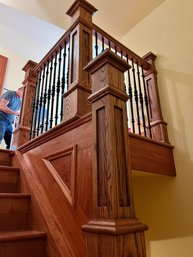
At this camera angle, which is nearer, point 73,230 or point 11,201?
point 73,230

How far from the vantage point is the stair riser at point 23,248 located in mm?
1027

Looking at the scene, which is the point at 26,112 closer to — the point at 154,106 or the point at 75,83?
the point at 75,83

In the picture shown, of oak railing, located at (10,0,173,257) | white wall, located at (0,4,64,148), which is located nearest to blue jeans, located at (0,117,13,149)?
oak railing, located at (10,0,173,257)

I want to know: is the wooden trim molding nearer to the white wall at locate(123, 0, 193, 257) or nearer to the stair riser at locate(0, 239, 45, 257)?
the white wall at locate(123, 0, 193, 257)

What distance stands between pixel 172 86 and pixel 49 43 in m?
3.72

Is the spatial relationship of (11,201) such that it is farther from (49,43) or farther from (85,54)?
(49,43)

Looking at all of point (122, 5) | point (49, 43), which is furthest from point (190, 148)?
point (49, 43)

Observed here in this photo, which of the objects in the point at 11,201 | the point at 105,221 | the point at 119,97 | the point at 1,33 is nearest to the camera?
the point at 105,221

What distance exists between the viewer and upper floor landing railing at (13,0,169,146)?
1.57 m

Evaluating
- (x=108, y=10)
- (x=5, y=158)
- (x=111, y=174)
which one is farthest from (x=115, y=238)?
(x=108, y=10)

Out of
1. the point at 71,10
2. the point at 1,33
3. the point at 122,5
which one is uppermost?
the point at 1,33

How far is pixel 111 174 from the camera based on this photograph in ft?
2.79

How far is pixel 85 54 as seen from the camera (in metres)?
1.69

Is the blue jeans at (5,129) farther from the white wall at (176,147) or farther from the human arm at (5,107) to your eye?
the white wall at (176,147)
